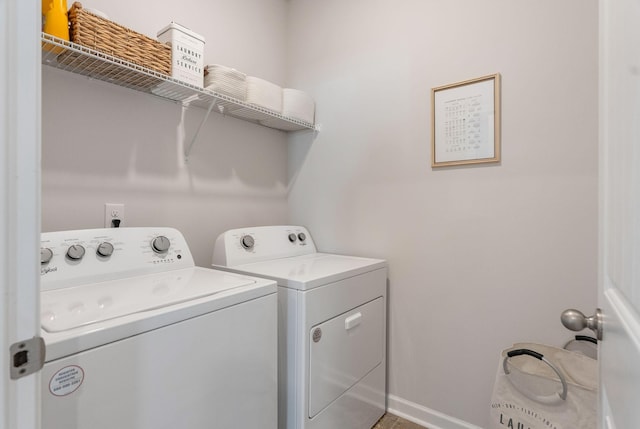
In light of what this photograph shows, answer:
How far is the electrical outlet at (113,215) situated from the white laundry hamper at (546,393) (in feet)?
5.60

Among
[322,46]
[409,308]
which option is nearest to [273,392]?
[409,308]

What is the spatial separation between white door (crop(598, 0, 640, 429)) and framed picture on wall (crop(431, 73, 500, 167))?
0.87 m

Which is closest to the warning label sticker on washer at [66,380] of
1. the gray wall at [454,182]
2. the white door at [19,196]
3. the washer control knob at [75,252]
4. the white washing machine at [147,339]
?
the white washing machine at [147,339]

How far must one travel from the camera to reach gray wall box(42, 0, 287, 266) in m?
1.31

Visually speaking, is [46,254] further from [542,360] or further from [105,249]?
[542,360]

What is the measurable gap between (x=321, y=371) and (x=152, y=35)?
1.72 m

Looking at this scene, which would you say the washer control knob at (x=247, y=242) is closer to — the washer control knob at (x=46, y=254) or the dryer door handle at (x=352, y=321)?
the dryer door handle at (x=352, y=321)

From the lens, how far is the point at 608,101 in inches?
24.6

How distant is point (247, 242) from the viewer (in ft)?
5.61

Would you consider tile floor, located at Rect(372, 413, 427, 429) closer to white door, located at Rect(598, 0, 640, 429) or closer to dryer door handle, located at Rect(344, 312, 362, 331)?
dryer door handle, located at Rect(344, 312, 362, 331)

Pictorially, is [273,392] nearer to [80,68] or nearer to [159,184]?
[159,184]

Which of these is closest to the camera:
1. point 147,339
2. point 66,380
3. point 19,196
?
point 19,196

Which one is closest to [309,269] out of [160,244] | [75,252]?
[160,244]

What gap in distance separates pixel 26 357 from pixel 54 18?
45.6 inches
